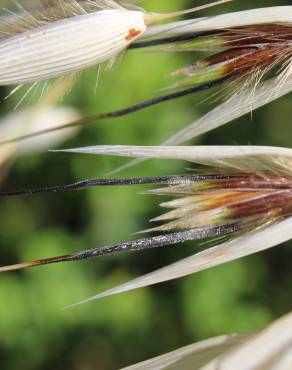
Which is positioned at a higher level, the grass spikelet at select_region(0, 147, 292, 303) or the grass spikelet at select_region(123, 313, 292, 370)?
the grass spikelet at select_region(0, 147, 292, 303)

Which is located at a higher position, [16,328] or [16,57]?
[16,57]

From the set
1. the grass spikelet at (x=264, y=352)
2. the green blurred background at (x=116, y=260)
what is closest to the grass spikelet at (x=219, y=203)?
the grass spikelet at (x=264, y=352)

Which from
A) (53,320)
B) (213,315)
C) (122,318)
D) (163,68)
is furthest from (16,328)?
(163,68)

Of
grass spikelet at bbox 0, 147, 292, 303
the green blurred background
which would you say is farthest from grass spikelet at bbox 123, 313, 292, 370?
the green blurred background

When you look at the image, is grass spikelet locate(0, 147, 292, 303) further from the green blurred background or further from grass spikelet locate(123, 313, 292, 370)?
the green blurred background

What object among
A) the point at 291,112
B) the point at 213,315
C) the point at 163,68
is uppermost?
the point at 163,68

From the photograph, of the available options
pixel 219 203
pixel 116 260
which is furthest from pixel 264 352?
pixel 116 260

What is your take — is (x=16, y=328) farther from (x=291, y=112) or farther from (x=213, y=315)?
(x=291, y=112)

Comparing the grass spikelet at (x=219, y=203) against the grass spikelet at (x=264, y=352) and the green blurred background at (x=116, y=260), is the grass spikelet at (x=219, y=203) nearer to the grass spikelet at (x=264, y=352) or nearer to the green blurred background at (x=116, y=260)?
the grass spikelet at (x=264, y=352)
